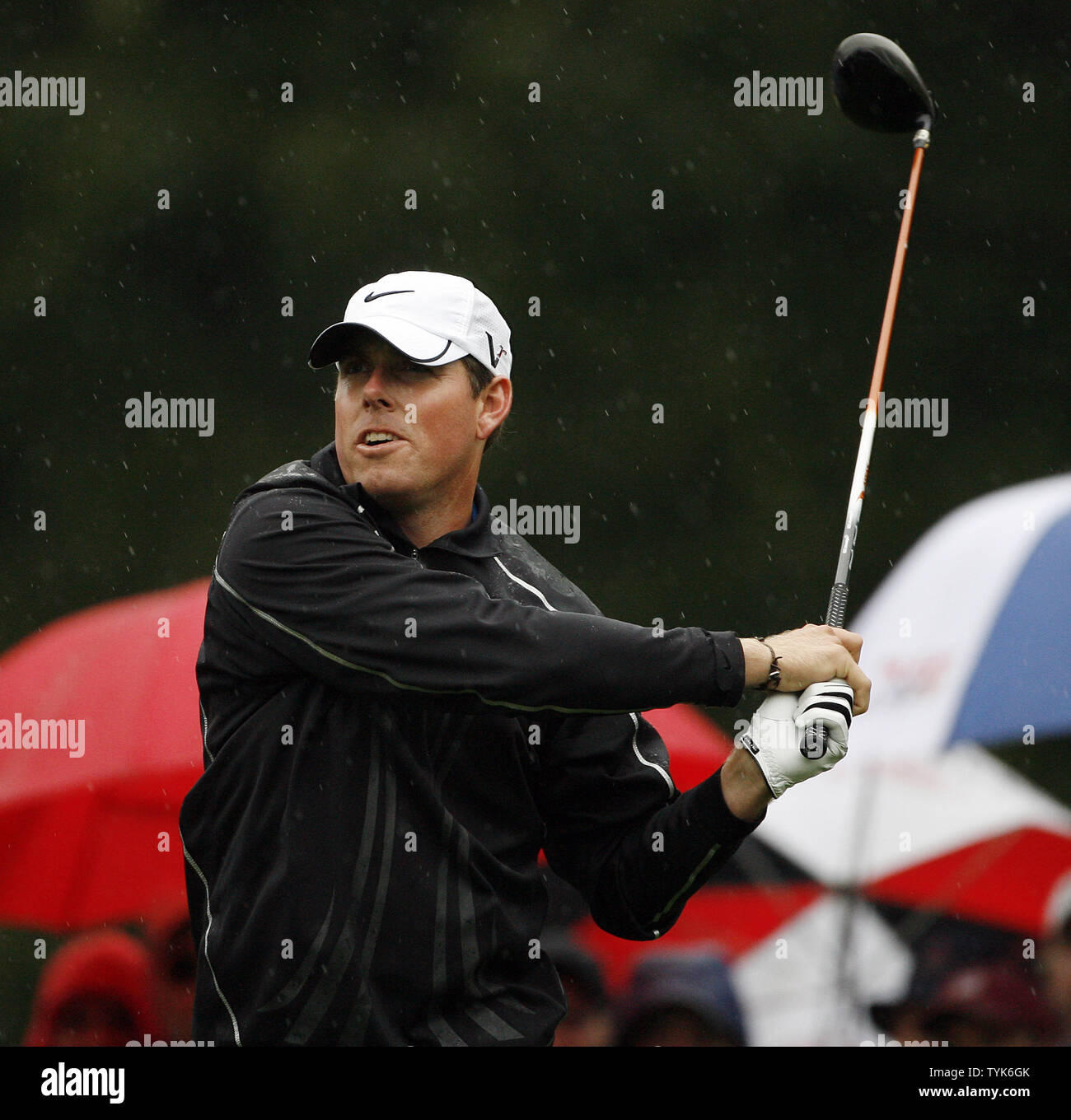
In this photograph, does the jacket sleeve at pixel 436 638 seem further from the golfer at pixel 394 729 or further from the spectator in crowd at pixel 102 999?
the spectator in crowd at pixel 102 999

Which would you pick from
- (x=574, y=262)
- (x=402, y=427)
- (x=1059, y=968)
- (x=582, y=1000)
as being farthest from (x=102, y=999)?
(x=574, y=262)

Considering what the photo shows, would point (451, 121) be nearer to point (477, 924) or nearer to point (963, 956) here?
point (963, 956)

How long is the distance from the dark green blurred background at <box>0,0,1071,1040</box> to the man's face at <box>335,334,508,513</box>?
11.1 metres

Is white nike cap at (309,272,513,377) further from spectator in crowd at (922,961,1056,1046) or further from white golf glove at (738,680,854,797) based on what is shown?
spectator in crowd at (922,961,1056,1046)

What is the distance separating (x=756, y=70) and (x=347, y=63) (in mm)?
3485

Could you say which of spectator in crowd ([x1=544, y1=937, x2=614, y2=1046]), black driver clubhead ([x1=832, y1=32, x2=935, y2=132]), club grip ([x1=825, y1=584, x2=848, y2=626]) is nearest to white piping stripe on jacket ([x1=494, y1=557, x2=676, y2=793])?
club grip ([x1=825, y1=584, x2=848, y2=626])

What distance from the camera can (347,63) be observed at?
54.1ft

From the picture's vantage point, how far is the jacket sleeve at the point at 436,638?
332 centimetres

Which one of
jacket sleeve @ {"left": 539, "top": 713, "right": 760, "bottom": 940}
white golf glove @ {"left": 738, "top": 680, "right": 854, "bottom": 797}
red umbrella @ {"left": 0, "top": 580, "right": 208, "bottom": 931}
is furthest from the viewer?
red umbrella @ {"left": 0, "top": 580, "right": 208, "bottom": 931}

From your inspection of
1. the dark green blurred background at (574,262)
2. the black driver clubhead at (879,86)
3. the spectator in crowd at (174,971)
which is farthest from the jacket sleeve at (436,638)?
the dark green blurred background at (574,262)

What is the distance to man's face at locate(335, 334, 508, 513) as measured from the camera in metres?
3.69
